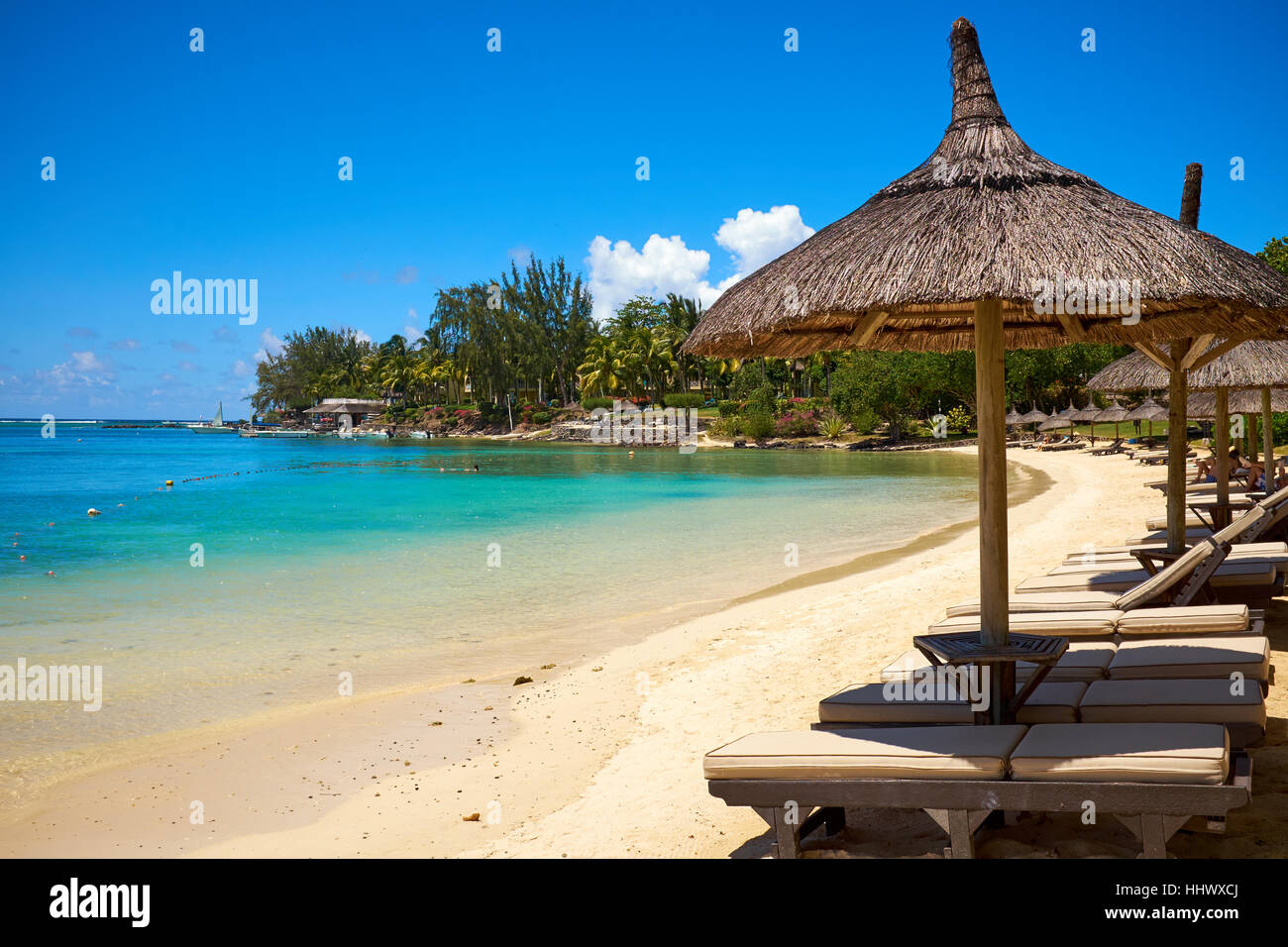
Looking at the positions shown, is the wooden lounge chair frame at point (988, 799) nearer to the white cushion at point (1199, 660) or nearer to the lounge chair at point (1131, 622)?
the white cushion at point (1199, 660)

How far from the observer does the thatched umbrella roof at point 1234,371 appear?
29.0ft

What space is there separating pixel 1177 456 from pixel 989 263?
13.8 ft

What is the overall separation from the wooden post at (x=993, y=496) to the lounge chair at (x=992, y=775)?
16.5 inches

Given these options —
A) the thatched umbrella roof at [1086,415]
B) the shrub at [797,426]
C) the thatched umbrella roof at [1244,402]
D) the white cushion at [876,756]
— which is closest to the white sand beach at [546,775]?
the white cushion at [876,756]

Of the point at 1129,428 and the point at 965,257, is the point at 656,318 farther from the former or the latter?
the point at 965,257

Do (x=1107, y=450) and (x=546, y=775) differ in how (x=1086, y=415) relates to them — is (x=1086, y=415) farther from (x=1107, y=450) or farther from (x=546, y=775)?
(x=546, y=775)

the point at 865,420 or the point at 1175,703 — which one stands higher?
the point at 865,420

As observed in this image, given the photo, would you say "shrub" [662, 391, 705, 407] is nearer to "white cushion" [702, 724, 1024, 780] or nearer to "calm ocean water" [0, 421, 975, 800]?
"calm ocean water" [0, 421, 975, 800]

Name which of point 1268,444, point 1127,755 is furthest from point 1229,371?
point 1127,755

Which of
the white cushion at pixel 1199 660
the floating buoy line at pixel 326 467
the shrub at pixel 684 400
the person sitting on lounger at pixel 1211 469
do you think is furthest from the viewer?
the shrub at pixel 684 400

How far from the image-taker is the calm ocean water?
8016mm

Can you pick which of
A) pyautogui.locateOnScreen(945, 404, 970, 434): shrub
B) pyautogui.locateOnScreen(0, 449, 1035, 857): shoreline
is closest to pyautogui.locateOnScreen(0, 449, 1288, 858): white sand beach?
pyautogui.locateOnScreen(0, 449, 1035, 857): shoreline

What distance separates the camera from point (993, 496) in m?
3.65

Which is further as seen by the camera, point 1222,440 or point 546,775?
point 1222,440
